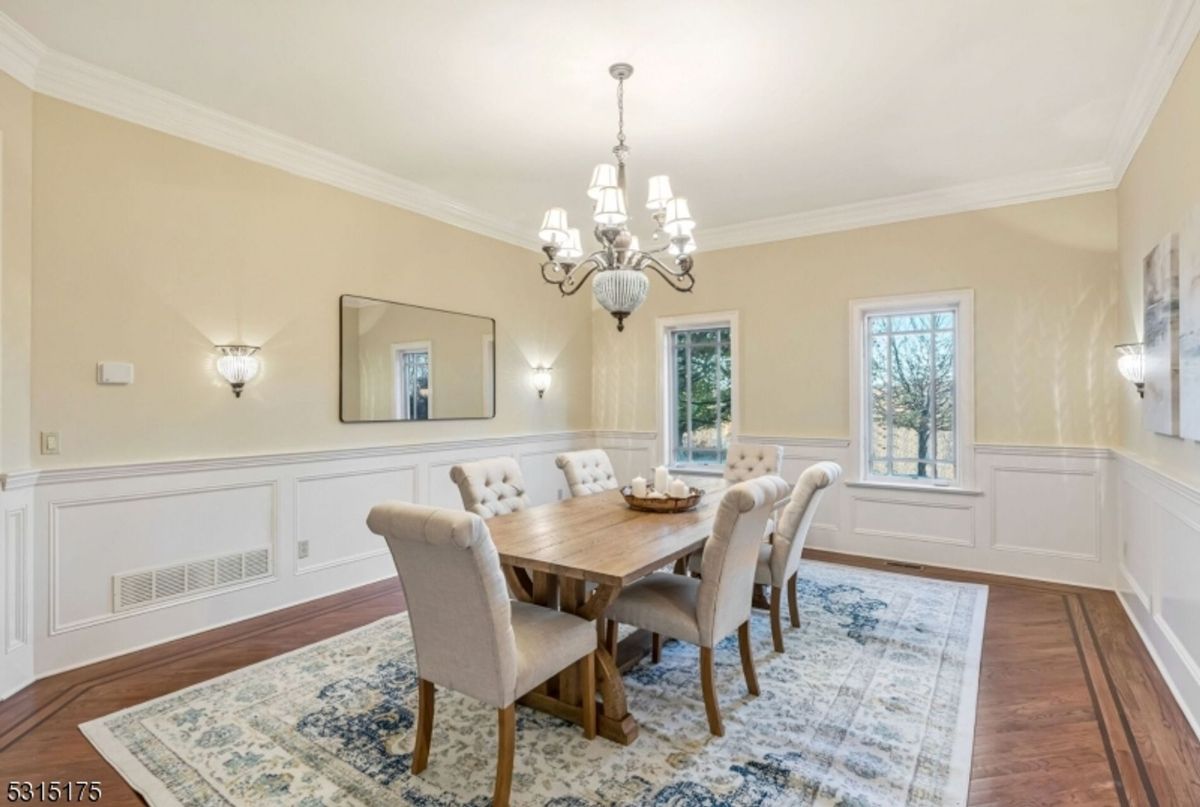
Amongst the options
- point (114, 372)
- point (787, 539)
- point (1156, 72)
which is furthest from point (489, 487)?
point (1156, 72)

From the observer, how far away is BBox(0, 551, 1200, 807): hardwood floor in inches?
80.3

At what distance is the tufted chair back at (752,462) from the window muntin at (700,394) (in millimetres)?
1235

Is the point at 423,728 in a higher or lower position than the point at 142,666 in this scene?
higher

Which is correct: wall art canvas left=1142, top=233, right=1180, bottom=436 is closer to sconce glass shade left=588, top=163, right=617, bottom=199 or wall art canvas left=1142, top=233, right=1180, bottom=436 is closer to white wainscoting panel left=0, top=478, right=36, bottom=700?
sconce glass shade left=588, top=163, right=617, bottom=199

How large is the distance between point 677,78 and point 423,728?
295 centimetres

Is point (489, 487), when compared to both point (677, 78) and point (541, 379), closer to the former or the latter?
point (677, 78)

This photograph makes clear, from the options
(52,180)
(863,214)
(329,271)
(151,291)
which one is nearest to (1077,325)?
(863,214)

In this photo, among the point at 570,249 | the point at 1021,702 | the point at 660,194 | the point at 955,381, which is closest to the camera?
the point at 1021,702

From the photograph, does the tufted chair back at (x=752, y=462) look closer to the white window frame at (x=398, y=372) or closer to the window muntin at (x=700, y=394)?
the window muntin at (x=700, y=394)

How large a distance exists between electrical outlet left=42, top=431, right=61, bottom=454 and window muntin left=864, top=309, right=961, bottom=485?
5101mm

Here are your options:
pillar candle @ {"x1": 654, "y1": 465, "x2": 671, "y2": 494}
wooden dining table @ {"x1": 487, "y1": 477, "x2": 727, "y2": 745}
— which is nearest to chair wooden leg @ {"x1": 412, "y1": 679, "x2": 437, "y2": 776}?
wooden dining table @ {"x1": 487, "y1": 477, "x2": 727, "y2": 745}

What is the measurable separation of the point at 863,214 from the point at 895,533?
8.23 ft

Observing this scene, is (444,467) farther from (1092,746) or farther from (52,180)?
(1092,746)

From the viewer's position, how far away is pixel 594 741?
89.2 inches
